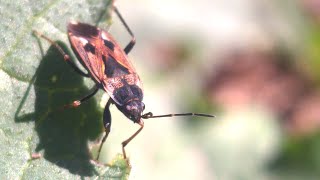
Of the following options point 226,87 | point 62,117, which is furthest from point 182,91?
point 62,117

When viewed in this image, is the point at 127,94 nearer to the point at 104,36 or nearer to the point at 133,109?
the point at 133,109

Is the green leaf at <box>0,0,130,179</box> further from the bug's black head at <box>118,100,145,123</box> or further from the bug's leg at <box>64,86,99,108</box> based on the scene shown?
the bug's black head at <box>118,100,145,123</box>

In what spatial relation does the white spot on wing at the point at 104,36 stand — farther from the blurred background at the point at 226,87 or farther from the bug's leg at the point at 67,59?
the blurred background at the point at 226,87

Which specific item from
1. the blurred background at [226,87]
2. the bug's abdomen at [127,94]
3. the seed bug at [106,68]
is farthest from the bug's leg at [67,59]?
the blurred background at [226,87]

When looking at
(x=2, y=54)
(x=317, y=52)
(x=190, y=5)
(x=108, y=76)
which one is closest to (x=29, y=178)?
(x=2, y=54)

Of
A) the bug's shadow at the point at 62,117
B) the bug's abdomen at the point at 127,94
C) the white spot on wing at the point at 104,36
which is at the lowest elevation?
the bug's shadow at the point at 62,117
